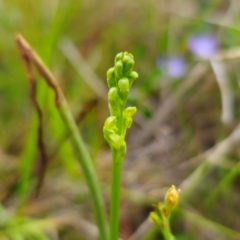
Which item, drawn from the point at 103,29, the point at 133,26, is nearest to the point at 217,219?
the point at 103,29

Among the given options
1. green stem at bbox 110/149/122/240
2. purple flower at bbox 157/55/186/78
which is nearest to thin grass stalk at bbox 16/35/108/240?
green stem at bbox 110/149/122/240

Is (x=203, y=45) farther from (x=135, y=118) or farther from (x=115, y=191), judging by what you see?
(x=115, y=191)

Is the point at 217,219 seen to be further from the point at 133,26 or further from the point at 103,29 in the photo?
the point at 133,26

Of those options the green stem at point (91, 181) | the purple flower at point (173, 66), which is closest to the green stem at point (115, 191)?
the green stem at point (91, 181)

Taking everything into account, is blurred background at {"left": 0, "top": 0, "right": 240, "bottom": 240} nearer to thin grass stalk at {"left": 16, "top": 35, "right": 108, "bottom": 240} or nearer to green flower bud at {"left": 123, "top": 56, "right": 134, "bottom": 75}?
thin grass stalk at {"left": 16, "top": 35, "right": 108, "bottom": 240}

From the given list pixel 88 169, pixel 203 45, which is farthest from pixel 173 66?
pixel 88 169

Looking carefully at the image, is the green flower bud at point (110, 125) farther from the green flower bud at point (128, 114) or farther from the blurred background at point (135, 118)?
the blurred background at point (135, 118)
